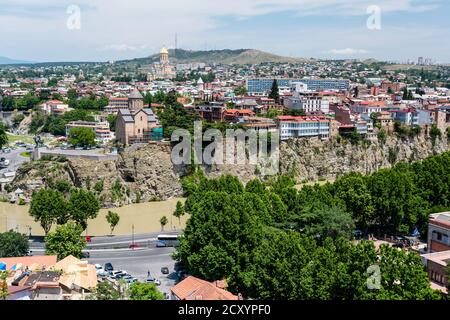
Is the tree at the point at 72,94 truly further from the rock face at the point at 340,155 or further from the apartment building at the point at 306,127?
the rock face at the point at 340,155

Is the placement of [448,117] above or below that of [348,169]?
above

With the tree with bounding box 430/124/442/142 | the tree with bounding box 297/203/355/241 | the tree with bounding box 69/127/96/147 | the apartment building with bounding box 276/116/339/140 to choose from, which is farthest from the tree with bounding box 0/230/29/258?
the tree with bounding box 430/124/442/142

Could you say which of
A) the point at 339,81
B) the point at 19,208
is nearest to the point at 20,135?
the point at 19,208

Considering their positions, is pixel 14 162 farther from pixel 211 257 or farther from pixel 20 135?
pixel 211 257

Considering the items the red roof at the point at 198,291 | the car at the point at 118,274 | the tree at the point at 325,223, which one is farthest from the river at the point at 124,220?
the red roof at the point at 198,291
